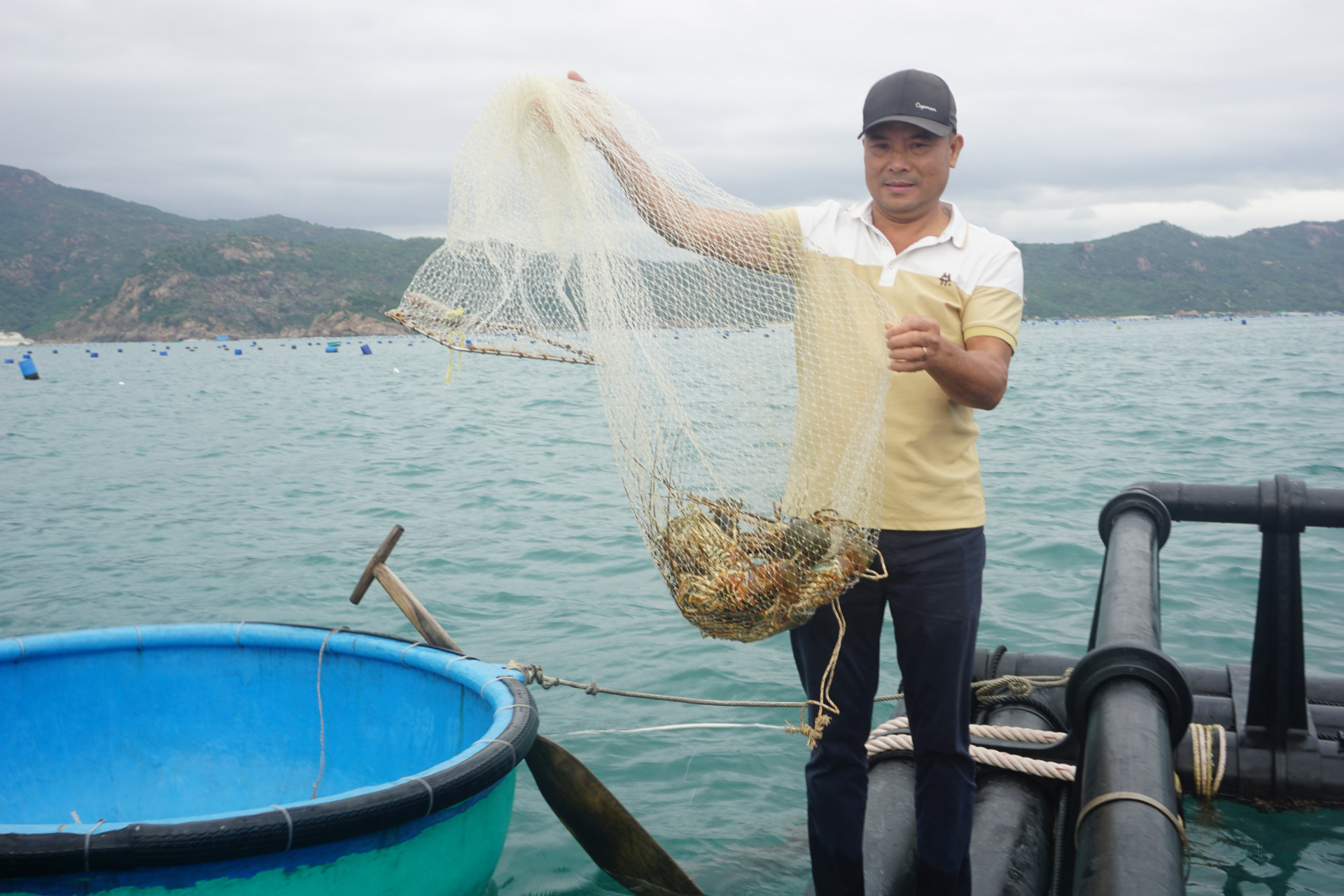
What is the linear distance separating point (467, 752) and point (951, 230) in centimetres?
203

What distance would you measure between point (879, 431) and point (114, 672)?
3305mm

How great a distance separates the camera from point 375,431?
20.6 m

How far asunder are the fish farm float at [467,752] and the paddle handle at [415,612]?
0.04 feet

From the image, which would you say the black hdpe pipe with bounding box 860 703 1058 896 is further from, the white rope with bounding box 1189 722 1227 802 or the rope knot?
the rope knot

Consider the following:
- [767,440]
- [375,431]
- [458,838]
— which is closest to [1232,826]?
[767,440]

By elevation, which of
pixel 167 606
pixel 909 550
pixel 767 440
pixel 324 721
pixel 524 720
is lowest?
pixel 167 606

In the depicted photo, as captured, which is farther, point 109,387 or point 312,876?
Answer: point 109,387

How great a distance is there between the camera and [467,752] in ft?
9.23

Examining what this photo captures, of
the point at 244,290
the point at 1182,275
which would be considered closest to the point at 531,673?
the point at 244,290

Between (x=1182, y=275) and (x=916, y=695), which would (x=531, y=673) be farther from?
(x=1182, y=275)

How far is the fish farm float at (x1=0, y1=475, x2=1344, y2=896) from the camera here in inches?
57.8

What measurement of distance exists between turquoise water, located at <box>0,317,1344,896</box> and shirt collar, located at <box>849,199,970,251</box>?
2.62 meters

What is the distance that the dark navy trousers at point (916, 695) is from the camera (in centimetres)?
230

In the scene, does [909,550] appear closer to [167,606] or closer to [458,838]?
[458,838]
